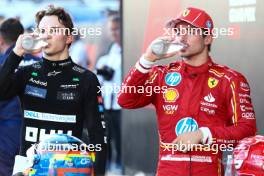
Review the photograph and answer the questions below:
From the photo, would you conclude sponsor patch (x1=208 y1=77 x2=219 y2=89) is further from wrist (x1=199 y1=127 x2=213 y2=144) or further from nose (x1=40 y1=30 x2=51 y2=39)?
nose (x1=40 y1=30 x2=51 y2=39)

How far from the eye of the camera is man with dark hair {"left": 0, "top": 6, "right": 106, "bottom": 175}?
3.97 meters

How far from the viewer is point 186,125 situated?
3.91 meters

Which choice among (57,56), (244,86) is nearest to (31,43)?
(57,56)

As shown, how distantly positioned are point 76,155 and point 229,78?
36.8 inches

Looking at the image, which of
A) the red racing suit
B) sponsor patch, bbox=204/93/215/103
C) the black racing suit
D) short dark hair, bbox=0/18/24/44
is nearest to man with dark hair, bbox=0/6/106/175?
the black racing suit

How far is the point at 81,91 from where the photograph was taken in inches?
158

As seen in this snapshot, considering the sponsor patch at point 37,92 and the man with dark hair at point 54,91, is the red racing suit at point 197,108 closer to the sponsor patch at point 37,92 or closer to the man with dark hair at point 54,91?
the man with dark hair at point 54,91

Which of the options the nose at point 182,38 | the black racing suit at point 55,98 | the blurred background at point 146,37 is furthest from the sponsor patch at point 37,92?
the blurred background at point 146,37

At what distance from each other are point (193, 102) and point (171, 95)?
129mm

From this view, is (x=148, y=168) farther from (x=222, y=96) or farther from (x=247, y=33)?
(x=222, y=96)

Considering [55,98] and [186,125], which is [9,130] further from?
[186,125]

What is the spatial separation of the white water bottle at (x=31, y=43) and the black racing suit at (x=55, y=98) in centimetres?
9

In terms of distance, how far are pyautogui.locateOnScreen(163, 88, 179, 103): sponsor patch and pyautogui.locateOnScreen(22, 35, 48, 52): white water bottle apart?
2.27 feet

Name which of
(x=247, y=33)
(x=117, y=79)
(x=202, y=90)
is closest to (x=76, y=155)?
(x=202, y=90)
